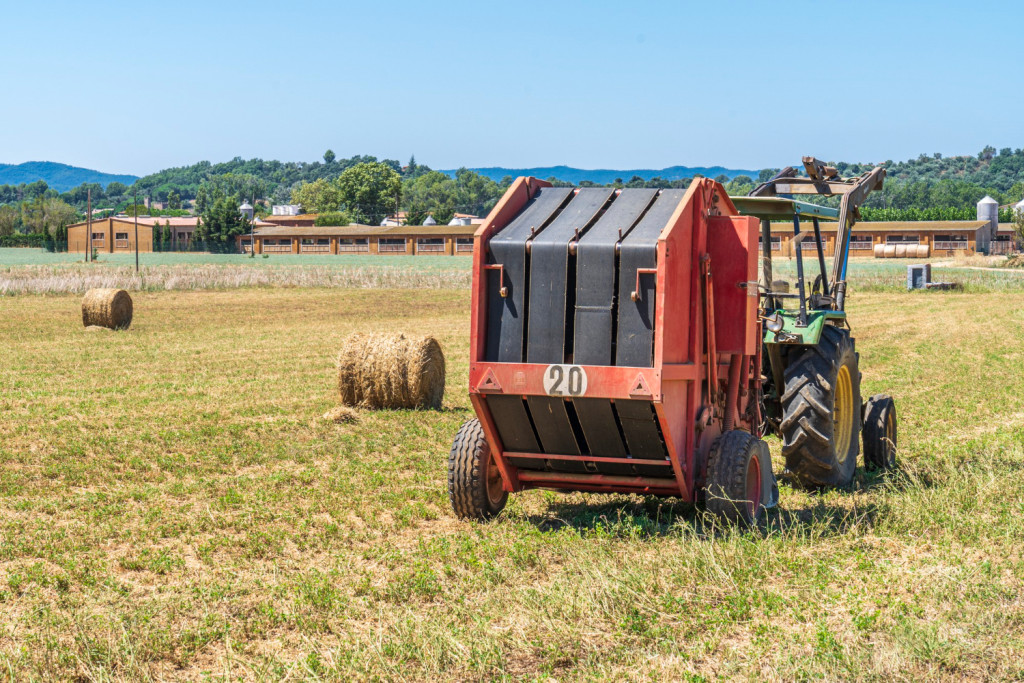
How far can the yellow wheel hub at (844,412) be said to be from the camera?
9.62m

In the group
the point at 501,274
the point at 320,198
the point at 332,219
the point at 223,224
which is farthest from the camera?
the point at 320,198

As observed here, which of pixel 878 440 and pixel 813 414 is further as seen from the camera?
pixel 878 440

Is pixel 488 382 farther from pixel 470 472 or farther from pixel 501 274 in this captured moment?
pixel 470 472

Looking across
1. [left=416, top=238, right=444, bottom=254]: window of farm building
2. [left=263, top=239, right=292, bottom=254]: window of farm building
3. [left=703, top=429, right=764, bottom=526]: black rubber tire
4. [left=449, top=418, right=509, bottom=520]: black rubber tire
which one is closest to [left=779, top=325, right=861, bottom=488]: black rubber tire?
[left=703, top=429, right=764, bottom=526]: black rubber tire

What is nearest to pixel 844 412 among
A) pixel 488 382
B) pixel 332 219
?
pixel 488 382

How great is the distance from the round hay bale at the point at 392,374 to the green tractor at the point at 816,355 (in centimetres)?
493

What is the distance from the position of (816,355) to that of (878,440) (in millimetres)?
1531

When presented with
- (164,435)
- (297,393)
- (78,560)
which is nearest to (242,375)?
(297,393)

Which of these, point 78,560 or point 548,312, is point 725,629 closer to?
point 548,312

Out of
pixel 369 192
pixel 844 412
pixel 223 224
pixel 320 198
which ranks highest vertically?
pixel 320 198

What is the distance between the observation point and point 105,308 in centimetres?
2608

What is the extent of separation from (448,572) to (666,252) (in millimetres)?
2422

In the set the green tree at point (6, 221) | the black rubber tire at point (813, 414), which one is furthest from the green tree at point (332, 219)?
the black rubber tire at point (813, 414)

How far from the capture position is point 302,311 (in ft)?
114
